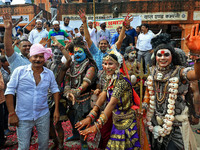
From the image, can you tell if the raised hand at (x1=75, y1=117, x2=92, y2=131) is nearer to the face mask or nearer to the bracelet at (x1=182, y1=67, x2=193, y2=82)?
the face mask

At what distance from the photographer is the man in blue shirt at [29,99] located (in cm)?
291

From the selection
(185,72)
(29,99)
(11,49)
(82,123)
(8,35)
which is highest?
(8,35)

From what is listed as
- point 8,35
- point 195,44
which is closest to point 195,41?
point 195,44

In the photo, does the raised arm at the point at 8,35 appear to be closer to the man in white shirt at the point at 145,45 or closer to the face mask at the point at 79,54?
A: the face mask at the point at 79,54

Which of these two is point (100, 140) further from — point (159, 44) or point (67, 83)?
point (159, 44)

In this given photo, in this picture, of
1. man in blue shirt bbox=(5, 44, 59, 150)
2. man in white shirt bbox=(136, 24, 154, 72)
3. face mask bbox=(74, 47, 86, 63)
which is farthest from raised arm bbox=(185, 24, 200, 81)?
man in white shirt bbox=(136, 24, 154, 72)

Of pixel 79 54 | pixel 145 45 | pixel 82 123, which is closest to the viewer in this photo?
pixel 82 123

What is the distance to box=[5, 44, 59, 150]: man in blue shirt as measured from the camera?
2912 mm

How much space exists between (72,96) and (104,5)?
10257 millimetres

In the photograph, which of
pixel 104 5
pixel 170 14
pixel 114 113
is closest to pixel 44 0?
pixel 104 5

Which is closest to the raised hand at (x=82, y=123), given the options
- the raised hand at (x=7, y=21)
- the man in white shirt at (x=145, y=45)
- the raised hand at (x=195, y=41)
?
the raised hand at (x=195, y=41)

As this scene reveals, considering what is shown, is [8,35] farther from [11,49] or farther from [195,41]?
[195,41]

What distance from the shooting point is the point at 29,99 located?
3.00 metres

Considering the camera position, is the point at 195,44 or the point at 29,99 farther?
the point at 29,99
